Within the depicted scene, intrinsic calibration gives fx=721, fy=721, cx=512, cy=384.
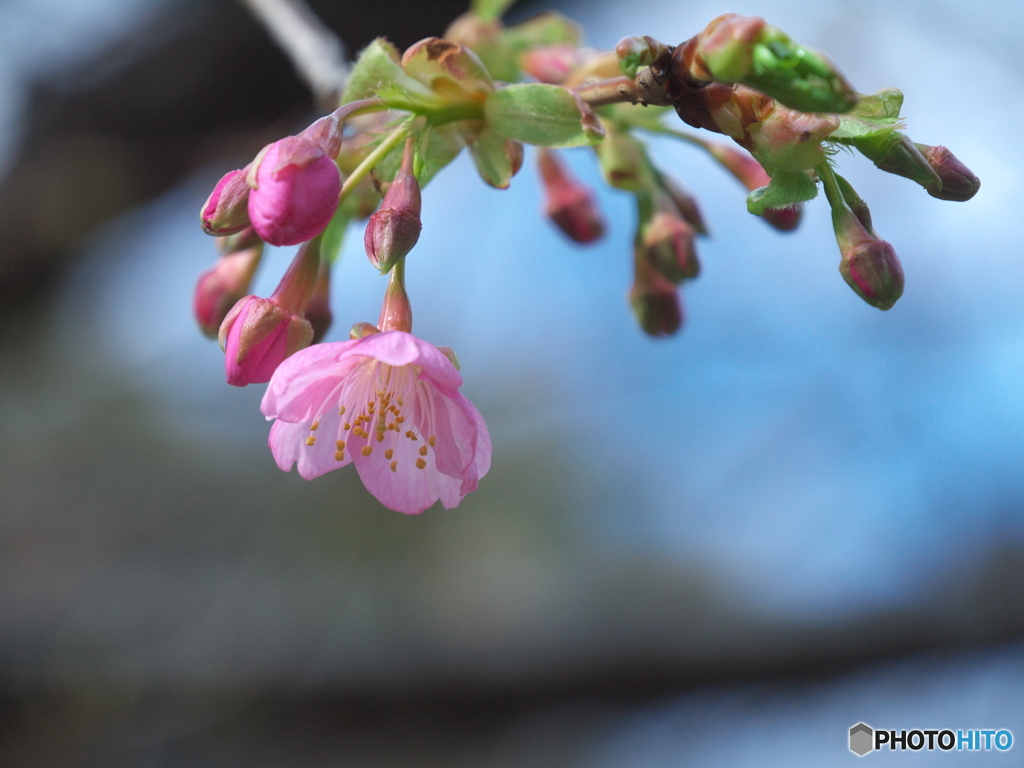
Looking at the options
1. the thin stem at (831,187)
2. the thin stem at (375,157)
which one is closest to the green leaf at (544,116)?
the thin stem at (375,157)

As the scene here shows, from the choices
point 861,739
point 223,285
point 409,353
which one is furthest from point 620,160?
point 861,739

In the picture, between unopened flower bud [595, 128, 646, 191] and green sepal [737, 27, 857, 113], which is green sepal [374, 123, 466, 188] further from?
green sepal [737, 27, 857, 113]

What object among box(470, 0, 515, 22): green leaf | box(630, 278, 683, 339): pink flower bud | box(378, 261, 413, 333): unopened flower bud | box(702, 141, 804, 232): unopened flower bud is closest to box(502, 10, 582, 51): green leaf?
box(470, 0, 515, 22): green leaf

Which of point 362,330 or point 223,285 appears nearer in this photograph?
point 362,330

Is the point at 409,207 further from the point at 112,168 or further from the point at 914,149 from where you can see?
the point at 112,168

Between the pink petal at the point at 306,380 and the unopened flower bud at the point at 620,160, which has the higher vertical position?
the unopened flower bud at the point at 620,160

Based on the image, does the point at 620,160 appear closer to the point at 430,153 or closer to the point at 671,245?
the point at 671,245

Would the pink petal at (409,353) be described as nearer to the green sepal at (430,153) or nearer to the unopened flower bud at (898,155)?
the green sepal at (430,153)
